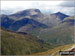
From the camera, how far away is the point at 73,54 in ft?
224

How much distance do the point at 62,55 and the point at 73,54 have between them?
4265 millimetres

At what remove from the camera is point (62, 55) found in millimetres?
68438

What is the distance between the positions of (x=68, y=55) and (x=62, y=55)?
260cm

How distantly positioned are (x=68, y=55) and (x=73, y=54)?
255cm

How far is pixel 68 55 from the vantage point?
219 ft
